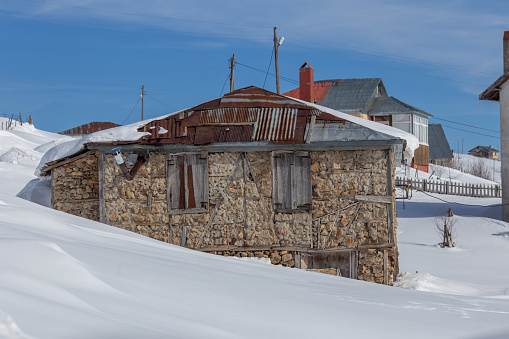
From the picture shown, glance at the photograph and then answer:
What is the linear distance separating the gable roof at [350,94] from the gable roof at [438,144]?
16.9 m

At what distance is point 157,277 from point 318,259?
33.0 feet

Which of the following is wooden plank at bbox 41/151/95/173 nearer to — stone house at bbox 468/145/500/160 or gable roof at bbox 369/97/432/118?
gable roof at bbox 369/97/432/118

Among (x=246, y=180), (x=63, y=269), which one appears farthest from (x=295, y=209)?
(x=63, y=269)

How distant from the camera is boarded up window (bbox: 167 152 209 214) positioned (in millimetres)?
13594

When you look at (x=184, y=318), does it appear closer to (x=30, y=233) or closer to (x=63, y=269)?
(x=63, y=269)

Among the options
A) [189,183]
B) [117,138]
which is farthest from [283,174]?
[117,138]

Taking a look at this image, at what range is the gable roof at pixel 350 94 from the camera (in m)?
39.7

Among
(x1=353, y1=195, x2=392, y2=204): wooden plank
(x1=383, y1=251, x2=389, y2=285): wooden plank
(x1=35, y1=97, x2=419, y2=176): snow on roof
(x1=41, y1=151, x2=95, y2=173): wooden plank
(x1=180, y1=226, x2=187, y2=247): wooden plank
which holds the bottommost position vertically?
(x1=383, y1=251, x2=389, y2=285): wooden plank

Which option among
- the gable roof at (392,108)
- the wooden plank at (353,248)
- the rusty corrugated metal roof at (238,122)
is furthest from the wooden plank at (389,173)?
the gable roof at (392,108)

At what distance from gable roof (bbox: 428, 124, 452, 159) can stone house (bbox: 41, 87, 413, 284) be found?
147 ft

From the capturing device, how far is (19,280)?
3.16 m

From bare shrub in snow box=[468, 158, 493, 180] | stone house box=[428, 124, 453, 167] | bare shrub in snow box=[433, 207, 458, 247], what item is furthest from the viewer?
bare shrub in snow box=[468, 158, 493, 180]

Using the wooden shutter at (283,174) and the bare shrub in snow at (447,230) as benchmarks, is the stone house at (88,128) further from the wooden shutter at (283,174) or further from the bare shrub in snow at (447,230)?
the wooden shutter at (283,174)

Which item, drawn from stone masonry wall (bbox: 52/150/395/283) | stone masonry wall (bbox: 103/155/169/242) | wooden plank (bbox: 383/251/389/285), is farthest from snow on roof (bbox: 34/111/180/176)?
wooden plank (bbox: 383/251/389/285)
